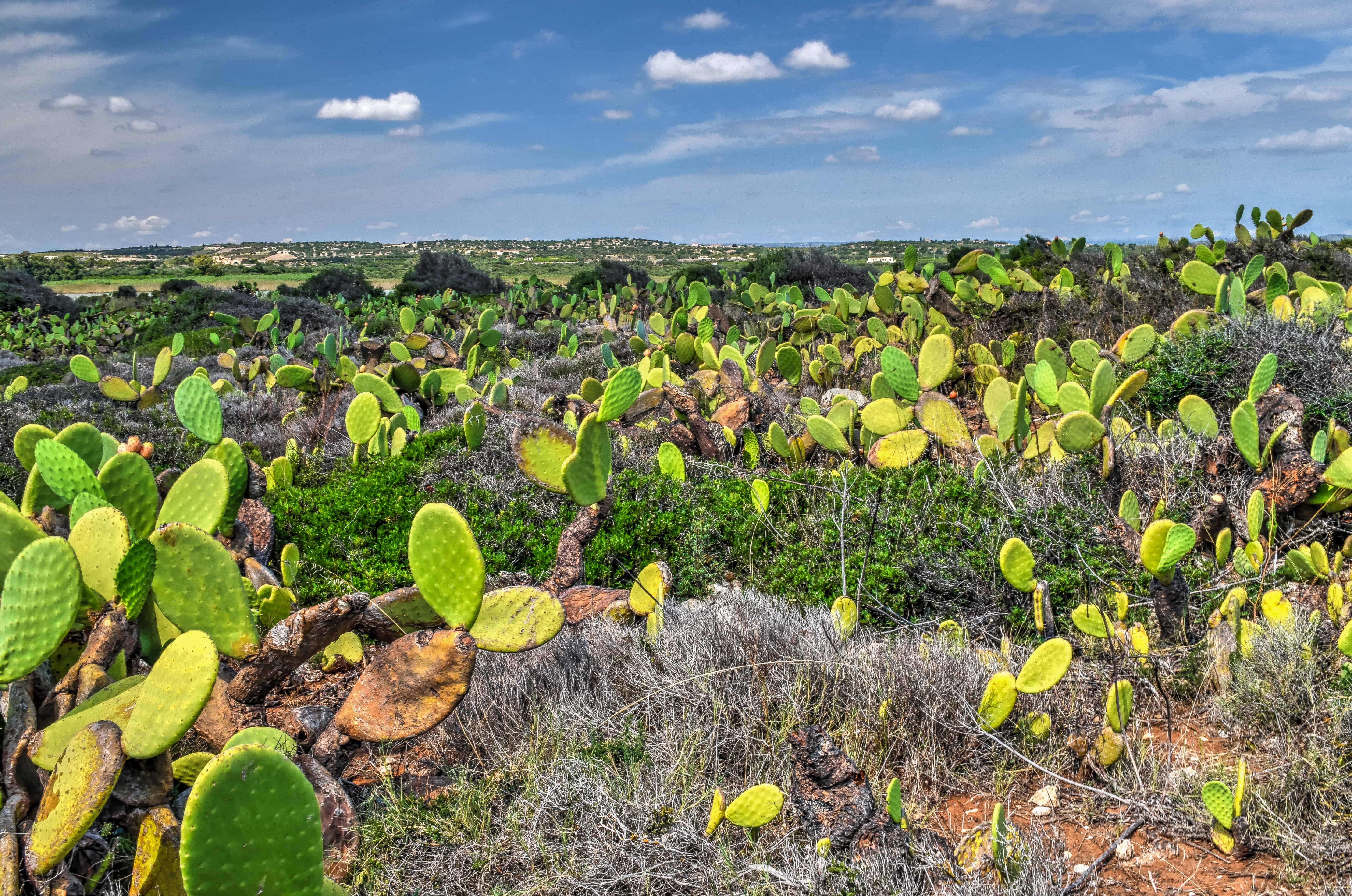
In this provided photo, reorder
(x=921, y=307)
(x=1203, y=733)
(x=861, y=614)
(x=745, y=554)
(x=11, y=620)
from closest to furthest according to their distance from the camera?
(x=11, y=620) → (x=1203, y=733) → (x=861, y=614) → (x=745, y=554) → (x=921, y=307)

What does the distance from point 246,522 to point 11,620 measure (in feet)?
6.96

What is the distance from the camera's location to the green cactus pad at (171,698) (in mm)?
1679

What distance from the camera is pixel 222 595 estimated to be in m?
2.11

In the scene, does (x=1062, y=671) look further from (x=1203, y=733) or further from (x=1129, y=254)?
(x=1129, y=254)

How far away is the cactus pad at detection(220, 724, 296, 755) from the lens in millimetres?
1851

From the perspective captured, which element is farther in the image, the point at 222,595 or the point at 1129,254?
the point at 1129,254

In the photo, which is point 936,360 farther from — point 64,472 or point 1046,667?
point 64,472

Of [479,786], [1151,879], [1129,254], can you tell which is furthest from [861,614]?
[1129,254]

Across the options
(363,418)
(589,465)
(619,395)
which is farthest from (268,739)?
(363,418)

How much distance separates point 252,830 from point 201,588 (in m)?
0.92

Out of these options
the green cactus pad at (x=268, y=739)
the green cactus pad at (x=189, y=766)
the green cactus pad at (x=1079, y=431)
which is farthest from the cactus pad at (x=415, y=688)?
the green cactus pad at (x=1079, y=431)

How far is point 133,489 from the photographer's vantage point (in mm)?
2535

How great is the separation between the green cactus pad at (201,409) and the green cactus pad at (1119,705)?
3.37 meters

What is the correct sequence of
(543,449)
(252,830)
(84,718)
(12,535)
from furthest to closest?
1. (543,449)
2. (12,535)
3. (84,718)
4. (252,830)
